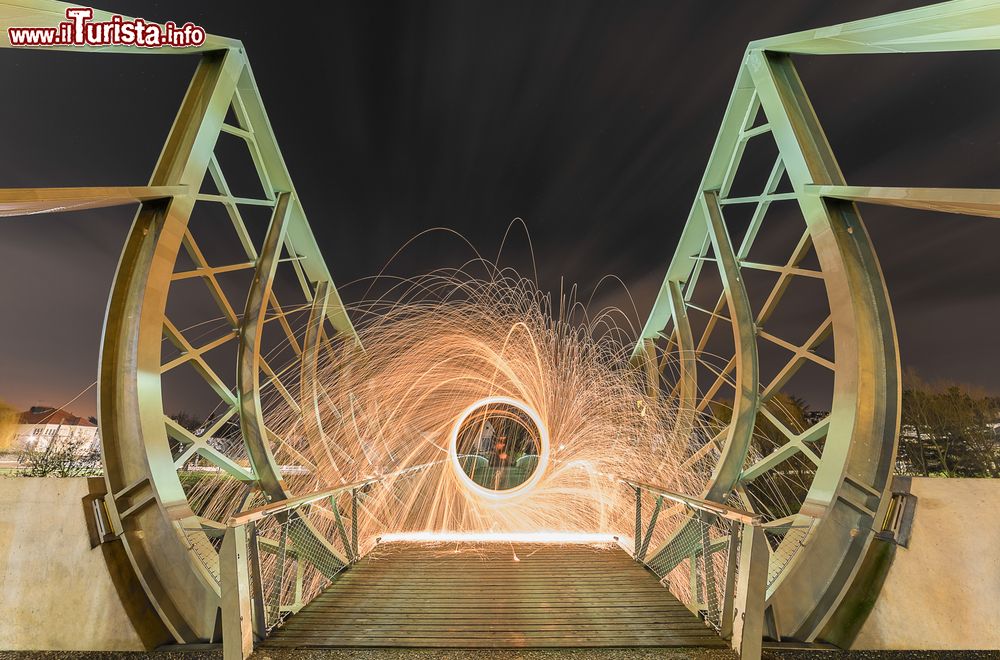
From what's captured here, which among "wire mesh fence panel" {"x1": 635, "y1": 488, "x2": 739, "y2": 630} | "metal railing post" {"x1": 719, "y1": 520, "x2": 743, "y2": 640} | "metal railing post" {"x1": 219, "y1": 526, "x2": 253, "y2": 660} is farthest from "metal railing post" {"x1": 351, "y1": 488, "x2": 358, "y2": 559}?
"metal railing post" {"x1": 719, "y1": 520, "x2": 743, "y2": 640}

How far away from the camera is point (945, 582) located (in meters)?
3.55

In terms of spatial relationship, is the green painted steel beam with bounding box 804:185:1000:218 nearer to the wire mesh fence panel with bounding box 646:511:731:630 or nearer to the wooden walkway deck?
the wire mesh fence panel with bounding box 646:511:731:630

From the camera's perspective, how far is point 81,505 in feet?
11.5

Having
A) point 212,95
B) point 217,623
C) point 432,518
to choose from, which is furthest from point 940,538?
point 432,518

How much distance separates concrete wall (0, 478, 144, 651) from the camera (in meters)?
3.39

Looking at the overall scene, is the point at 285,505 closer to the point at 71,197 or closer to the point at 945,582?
the point at 71,197

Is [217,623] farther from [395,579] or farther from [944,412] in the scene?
[944,412]

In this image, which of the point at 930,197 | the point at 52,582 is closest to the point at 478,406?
the point at 52,582

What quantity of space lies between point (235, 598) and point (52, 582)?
3.85 ft

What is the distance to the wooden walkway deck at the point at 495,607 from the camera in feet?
12.0

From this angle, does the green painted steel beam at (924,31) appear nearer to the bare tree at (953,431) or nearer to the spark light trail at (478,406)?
the spark light trail at (478,406)

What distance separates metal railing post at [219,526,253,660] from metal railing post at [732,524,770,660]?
2.93m

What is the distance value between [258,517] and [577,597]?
8.47ft

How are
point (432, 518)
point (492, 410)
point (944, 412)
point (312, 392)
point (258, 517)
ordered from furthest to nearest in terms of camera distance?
1. point (944, 412)
2. point (492, 410)
3. point (432, 518)
4. point (312, 392)
5. point (258, 517)
